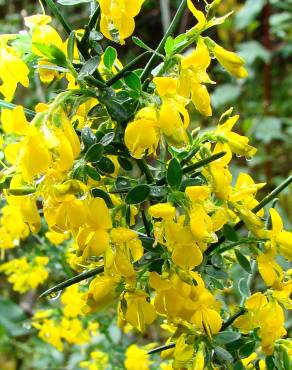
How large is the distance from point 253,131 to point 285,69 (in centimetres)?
102

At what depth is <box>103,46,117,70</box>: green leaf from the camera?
48 centimetres

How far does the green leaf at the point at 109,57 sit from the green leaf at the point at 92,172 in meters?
0.08

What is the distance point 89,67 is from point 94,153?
0.19 feet

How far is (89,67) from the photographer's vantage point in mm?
437

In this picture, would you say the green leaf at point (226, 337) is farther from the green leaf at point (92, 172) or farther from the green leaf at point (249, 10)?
the green leaf at point (249, 10)

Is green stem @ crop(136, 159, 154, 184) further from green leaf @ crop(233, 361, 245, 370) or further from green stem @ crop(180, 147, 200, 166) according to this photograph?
green leaf @ crop(233, 361, 245, 370)

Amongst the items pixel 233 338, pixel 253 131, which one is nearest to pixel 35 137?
pixel 233 338

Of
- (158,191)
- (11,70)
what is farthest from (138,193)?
(11,70)

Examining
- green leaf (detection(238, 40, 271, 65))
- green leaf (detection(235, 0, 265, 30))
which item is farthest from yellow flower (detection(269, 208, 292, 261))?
green leaf (detection(235, 0, 265, 30))

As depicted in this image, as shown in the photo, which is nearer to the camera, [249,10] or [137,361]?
[137,361]

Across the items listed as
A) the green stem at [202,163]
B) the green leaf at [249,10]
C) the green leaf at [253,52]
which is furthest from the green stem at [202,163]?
the green leaf at [249,10]

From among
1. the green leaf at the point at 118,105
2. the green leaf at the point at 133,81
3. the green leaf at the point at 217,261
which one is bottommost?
the green leaf at the point at 217,261

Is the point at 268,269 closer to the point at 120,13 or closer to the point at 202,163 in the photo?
the point at 202,163

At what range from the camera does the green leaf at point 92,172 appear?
450 mm
